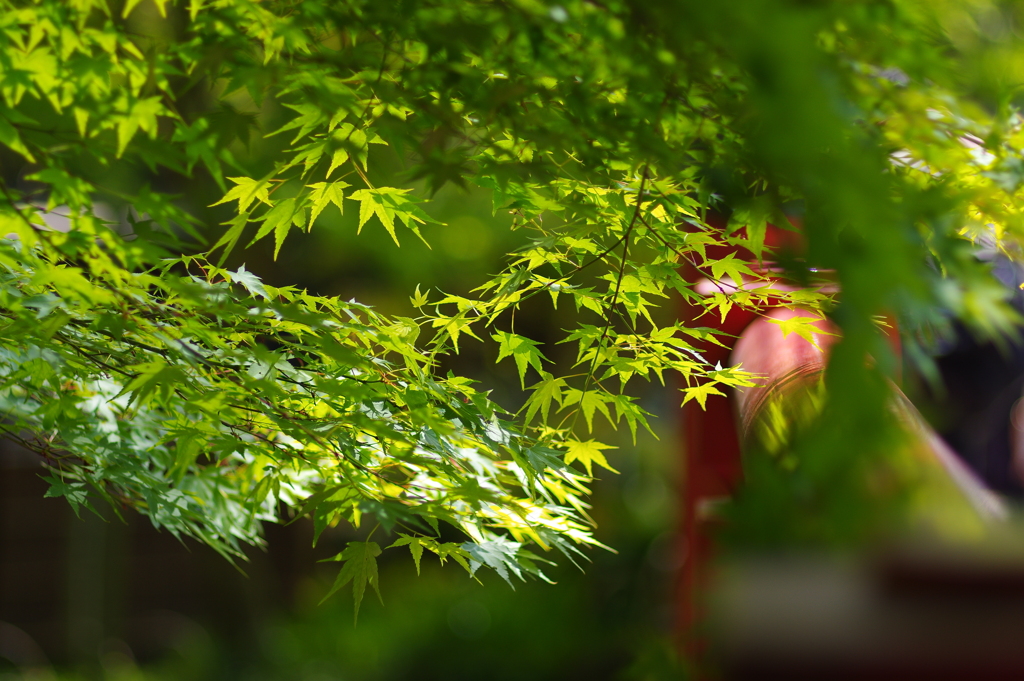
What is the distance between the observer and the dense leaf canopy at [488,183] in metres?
0.51

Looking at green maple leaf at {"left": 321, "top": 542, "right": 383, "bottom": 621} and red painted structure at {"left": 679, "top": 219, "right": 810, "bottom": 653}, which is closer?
green maple leaf at {"left": 321, "top": 542, "right": 383, "bottom": 621}

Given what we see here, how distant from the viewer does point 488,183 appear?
2.94 feet

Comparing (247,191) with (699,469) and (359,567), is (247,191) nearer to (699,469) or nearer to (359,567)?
(359,567)

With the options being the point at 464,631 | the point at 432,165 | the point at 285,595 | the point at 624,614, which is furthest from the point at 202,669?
the point at 432,165

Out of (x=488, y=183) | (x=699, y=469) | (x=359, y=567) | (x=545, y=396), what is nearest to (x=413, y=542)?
(x=359, y=567)

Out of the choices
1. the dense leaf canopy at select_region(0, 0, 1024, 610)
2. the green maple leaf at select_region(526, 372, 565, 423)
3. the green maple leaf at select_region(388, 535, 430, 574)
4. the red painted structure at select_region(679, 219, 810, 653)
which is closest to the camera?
the dense leaf canopy at select_region(0, 0, 1024, 610)

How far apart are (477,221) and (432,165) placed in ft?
15.5

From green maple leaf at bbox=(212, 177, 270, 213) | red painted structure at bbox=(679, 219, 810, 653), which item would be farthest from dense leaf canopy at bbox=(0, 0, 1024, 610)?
red painted structure at bbox=(679, 219, 810, 653)

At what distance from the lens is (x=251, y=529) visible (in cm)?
122

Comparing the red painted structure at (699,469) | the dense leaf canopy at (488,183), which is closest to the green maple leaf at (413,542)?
the dense leaf canopy at (488,183)

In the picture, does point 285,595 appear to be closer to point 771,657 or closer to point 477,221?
point 477,221

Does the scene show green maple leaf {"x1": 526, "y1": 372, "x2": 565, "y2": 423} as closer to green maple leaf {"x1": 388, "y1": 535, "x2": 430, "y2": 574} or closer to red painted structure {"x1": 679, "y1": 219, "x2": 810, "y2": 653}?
green maple leaf {"x1": 388, "y1": 535, "x2": 430, "y2": 574}

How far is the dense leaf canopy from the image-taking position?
20.0 inches

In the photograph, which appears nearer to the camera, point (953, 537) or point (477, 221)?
point (953, 537)
